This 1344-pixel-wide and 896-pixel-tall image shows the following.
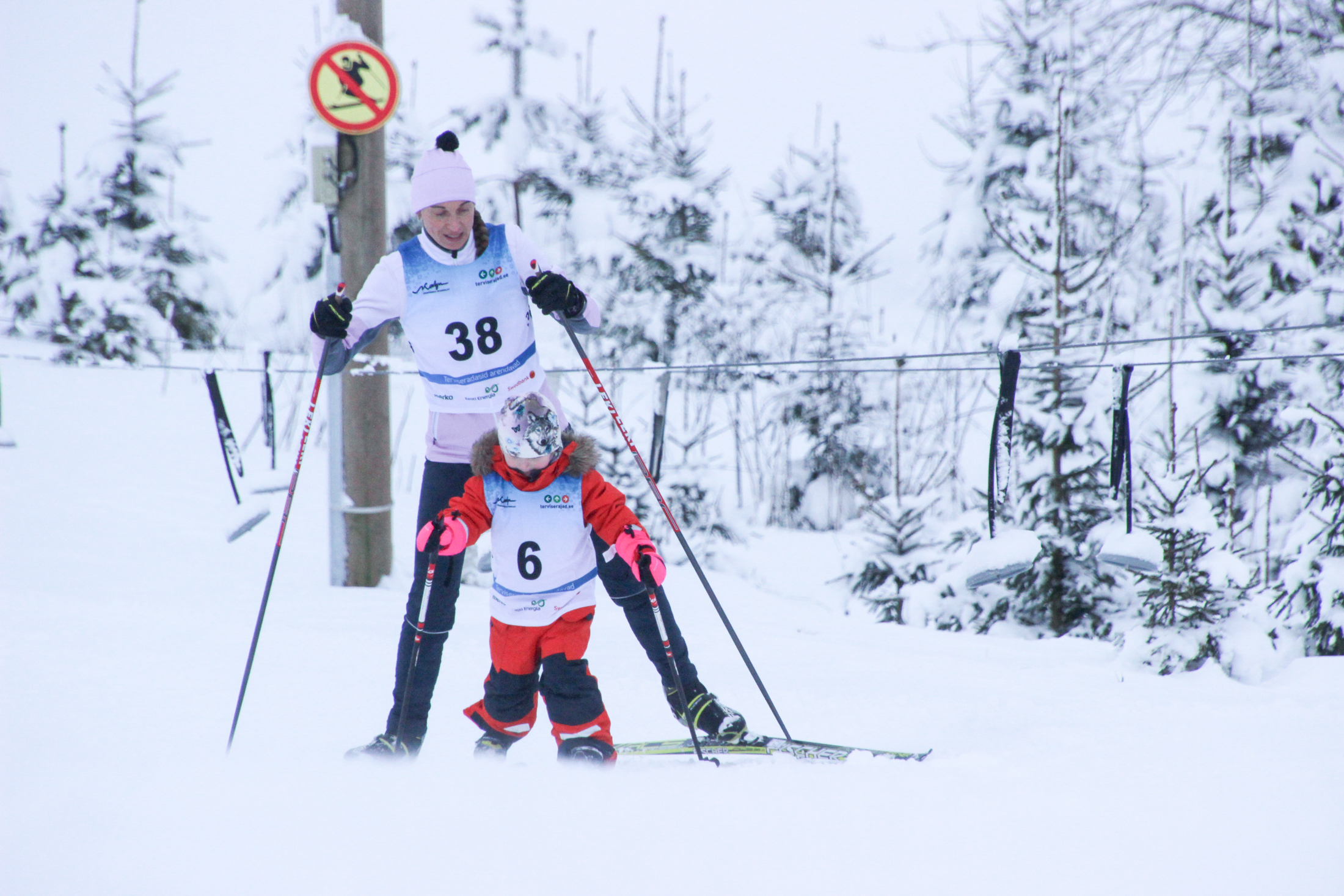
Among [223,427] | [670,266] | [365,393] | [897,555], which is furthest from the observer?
[670,266]

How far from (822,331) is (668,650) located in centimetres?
1184

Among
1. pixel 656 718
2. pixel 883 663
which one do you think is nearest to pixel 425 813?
pixel 656 718

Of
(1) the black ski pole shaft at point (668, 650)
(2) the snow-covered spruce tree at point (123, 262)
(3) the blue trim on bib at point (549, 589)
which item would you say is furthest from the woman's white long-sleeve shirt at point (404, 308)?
(2) the snow-covered spruce tree at point (123, 262)

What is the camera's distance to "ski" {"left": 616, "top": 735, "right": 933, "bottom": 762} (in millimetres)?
3225

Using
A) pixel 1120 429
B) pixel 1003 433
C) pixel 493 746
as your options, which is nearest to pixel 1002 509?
pixel 1120 429

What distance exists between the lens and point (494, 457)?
2961mm

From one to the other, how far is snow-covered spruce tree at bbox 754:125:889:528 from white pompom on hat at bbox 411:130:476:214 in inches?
419

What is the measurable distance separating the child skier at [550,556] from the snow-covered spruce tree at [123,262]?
15.6 meters

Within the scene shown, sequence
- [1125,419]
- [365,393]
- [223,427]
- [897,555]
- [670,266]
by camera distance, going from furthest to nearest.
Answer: [670,266]
[897,555]
[365,393]
[223,427]
[1125,419]

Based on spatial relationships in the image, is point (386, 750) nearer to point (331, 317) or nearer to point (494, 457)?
point (494, 457)

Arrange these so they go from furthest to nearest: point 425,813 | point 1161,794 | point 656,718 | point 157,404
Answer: point 157,404
point 656,718
point 1161,794
point 425,813

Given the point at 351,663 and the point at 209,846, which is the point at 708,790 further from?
the point at 351,663

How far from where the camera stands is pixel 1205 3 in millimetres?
6801

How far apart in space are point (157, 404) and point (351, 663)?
10.6m
